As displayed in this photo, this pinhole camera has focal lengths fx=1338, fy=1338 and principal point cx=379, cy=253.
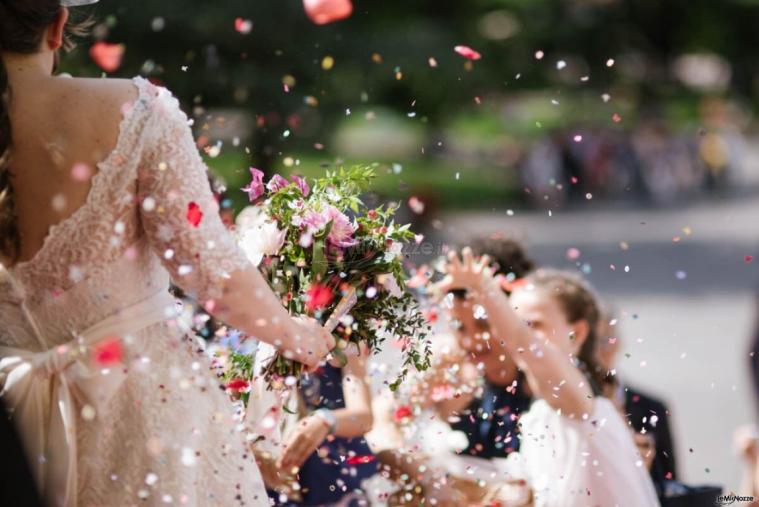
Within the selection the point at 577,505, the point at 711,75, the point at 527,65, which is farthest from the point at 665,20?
the point at 577,505

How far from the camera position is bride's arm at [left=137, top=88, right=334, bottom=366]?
8.94ft

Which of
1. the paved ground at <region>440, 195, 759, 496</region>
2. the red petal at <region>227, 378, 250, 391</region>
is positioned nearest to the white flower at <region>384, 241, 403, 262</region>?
the red petal at <region>227, 378, 250, 391</region>

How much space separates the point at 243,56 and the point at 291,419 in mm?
9161

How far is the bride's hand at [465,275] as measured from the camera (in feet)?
12.9

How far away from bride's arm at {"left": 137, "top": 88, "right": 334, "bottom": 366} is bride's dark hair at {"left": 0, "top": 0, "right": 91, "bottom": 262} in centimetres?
26

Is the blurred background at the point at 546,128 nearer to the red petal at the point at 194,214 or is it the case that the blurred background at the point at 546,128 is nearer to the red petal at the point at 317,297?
the red petal at the point at 317,297

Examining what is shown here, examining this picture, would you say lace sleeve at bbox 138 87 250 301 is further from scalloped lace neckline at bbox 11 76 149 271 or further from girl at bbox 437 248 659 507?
girl at bbox 437 248 659 507

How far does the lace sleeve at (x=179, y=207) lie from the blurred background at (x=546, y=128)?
83 centimetres

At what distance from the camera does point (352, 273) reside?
11.1ft

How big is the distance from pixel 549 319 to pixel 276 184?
123 centimetres

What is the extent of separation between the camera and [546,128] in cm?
2528

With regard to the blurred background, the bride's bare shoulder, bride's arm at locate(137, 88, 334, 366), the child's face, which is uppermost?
the bride's bare shoulder

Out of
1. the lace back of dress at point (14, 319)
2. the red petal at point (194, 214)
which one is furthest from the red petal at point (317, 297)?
the lace back of dress at point (14, 319)

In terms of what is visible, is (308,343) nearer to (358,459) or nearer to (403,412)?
(358,459)
